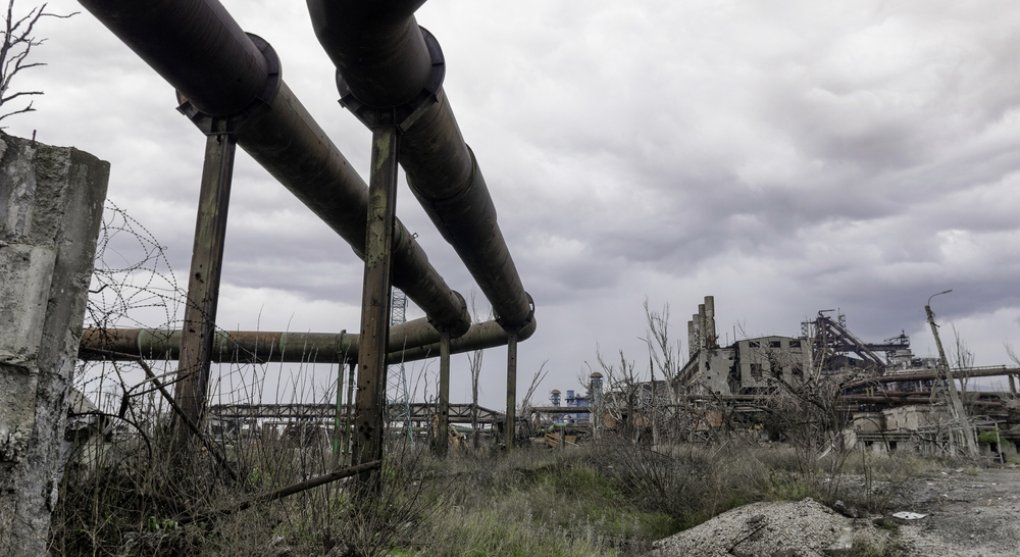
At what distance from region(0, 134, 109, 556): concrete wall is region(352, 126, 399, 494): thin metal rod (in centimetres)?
261

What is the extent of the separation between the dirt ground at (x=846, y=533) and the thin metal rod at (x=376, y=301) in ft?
11.8

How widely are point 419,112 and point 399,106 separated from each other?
0.19m

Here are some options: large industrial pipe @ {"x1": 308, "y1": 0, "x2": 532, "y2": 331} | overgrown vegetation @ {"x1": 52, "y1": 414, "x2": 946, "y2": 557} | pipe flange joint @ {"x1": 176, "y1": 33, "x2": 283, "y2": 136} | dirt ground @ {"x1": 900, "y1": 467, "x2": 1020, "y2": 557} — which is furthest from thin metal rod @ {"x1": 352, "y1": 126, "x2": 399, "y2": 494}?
dirt ground @ {"x1": 900, "y1": 467, "x2": 1020, "y2": 557}

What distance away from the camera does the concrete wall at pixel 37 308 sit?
2184mm

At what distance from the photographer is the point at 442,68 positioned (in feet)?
19.8

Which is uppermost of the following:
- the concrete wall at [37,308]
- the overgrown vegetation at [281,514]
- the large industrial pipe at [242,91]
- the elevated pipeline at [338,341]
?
the large industrial pipe at [242,91]

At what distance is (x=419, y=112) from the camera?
5973 mm

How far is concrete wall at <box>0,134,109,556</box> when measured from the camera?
218cm

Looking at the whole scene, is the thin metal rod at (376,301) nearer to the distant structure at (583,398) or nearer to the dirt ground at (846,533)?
the dirt ground at (846,533)

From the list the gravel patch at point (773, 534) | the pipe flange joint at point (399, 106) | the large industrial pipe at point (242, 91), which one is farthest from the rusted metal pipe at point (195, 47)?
the gravel patch at point (773, 534)

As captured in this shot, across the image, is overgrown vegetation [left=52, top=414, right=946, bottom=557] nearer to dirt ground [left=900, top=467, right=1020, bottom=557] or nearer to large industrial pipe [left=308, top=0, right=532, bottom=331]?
dirt ground [left=900, top=467, right=1020, bottom=557]

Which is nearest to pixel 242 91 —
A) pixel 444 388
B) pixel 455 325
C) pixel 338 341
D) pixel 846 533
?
pixel 846 533

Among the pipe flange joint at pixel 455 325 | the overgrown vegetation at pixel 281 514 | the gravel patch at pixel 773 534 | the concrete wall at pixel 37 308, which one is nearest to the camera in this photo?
the concrete wall at pixel 37 308

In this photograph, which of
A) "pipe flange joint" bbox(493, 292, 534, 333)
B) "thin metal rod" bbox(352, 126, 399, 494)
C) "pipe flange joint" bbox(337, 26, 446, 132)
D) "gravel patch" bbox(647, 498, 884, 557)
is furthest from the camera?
"pipe flange joint" bbox(493, 292, 534, 333)
